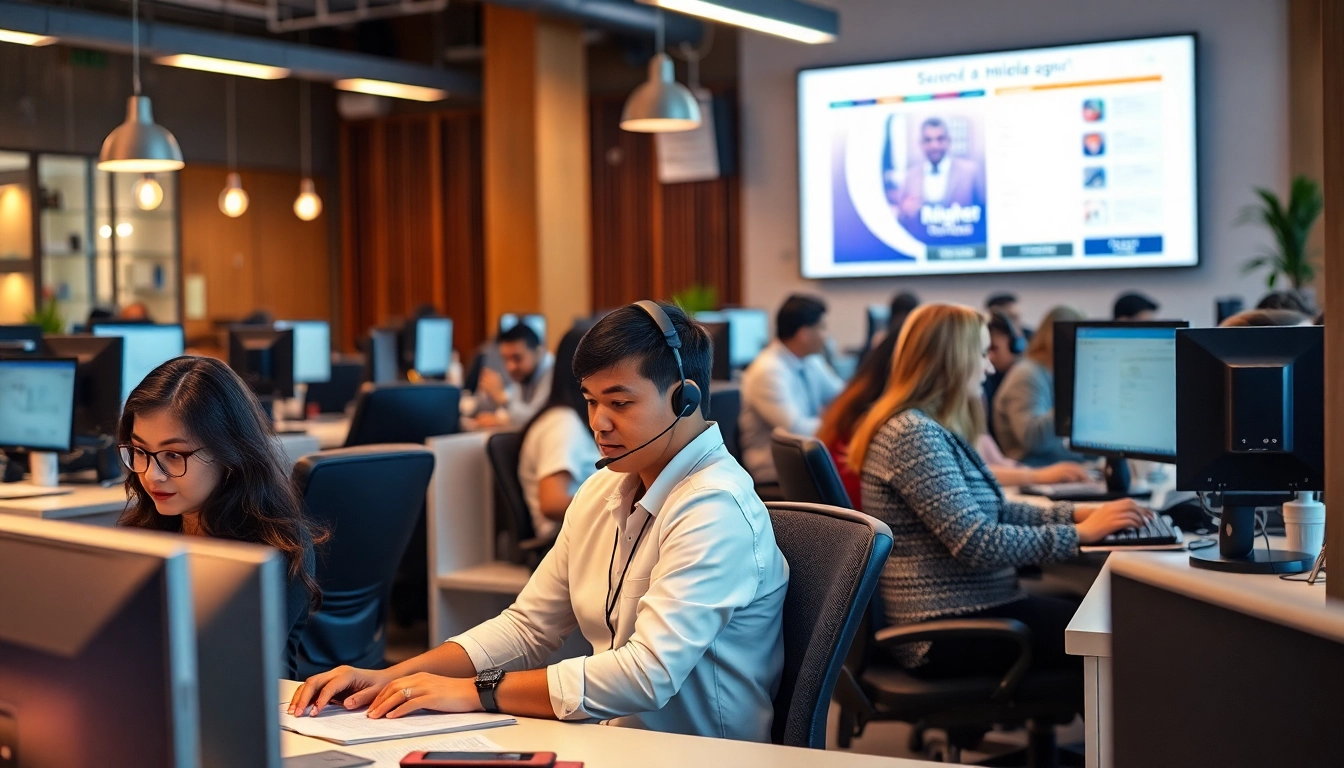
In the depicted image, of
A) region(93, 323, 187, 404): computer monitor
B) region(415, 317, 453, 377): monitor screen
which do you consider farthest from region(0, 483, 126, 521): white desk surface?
region(415, 317, 453, 377): monitor screen

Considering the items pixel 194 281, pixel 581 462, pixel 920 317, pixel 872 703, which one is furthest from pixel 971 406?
pixel 194 281

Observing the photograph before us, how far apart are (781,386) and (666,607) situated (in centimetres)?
375

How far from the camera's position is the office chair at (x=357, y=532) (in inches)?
111

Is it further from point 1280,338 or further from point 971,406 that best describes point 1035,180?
point 1280,338

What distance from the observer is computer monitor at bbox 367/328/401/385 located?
7.76 meters

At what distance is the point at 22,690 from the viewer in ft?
3.61

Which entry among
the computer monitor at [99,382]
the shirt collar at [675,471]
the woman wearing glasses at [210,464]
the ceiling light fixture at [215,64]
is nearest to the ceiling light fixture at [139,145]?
the ceiling light fixture at [215,64]

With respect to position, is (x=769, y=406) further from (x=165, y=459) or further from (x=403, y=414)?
(x=165, y=459)

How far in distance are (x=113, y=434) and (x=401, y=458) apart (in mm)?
1944

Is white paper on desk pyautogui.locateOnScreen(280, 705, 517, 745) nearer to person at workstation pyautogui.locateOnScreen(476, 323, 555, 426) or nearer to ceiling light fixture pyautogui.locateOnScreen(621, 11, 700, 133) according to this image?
person at workstation pyautogui.locateOnScreen(476, 323, 555, 426)

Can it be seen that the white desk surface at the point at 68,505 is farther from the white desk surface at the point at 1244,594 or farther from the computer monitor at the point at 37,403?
the white desk surface at the point at 1244,594

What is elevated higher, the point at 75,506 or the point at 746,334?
the point at 746,334

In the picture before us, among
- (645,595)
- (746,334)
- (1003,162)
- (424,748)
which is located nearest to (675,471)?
(645,595)

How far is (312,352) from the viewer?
24.3 ft
